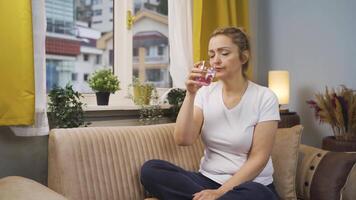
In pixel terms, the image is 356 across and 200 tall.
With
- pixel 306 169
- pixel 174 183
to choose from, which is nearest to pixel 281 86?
pixel 306 169

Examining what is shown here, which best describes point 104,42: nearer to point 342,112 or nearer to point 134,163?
point 134,163

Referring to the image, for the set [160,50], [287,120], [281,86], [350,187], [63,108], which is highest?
[160,50]

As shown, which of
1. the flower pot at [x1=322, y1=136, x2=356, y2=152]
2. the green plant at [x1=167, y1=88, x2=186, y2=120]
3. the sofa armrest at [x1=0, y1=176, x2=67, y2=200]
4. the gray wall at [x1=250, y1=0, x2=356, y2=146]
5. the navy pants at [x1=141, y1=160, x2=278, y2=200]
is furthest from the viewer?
the gray wall at [x1=250, y1=0, x2=356, y2=146]

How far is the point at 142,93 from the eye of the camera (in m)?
→ 2.17

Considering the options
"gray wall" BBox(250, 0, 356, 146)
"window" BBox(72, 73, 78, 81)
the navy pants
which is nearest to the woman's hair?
the navy pants

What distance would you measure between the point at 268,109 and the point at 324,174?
41 centimetres

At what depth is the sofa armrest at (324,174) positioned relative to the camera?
1.59 m

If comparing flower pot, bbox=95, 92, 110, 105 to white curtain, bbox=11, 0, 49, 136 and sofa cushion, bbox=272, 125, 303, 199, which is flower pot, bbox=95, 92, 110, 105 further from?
sofa cushion, bbox=272, 125, 303, 199

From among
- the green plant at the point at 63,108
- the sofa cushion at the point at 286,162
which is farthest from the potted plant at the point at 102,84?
the sofa cushion at the point at 286,162

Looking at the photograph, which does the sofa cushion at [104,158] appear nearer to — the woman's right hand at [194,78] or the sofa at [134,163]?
the sofa at [134,163]

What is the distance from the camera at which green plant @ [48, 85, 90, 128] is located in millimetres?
1693

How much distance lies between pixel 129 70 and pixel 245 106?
1.02 m

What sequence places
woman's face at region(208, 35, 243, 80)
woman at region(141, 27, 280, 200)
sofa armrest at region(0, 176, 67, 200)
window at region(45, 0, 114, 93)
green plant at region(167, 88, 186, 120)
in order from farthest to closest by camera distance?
green plant at region(167, 88, 186, 120)
window at region(45, 0, 114, 93)
woman's face at region(208, 35, 243, 80)
woman at region(141, 27, 280, 200)
sofa armrest at region(0, 176, 67, 200)

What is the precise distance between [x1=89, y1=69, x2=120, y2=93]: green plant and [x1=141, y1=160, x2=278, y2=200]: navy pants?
0.62 m
